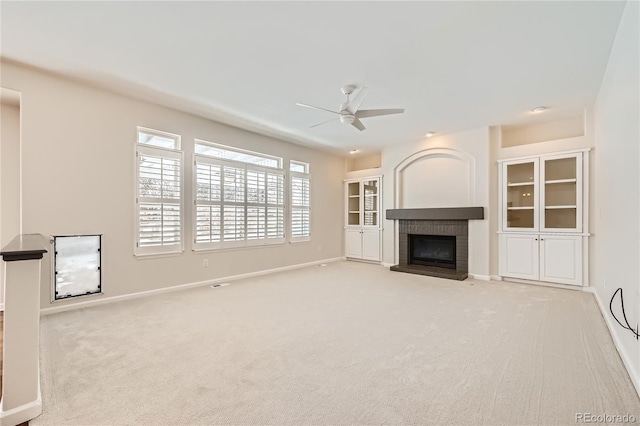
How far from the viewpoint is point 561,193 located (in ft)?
15.9

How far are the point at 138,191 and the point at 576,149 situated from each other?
6.64 meters

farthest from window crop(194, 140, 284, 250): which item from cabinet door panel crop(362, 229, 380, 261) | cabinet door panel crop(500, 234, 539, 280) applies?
cabinet door panel crop(500, 234, 539, 280)

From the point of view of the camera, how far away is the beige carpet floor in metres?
1.74

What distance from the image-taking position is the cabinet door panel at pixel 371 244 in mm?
7125

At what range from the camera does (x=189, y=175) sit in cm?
473

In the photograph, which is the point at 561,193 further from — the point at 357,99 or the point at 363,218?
the point at 363,218

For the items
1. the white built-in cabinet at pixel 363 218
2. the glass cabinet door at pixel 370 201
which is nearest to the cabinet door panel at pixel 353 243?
the white built-in cabinet at pixel 363 218

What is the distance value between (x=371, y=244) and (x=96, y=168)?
5.56m

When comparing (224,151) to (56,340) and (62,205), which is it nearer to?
(62,205)

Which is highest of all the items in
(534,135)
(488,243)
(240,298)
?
(534,135)

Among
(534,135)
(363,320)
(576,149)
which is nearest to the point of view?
(363,320)

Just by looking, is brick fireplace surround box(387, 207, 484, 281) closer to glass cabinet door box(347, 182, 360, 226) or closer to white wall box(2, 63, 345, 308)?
glass cabinet door box(347, 182, 360, 226)

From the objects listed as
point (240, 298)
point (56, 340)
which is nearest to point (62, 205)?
point (56, 340)

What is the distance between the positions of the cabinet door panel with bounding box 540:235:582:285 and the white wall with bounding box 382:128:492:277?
84 cm
